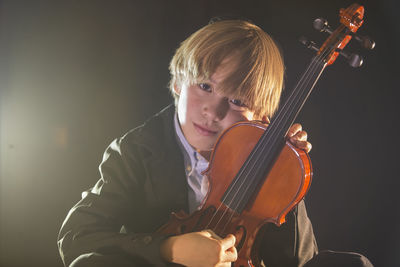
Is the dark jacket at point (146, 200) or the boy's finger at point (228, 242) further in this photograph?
the dark jacket at point (146, 200)

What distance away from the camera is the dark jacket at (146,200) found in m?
0.82

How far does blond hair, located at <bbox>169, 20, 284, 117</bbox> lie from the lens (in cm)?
83

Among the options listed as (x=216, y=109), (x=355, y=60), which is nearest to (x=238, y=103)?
(x=216, y=109)

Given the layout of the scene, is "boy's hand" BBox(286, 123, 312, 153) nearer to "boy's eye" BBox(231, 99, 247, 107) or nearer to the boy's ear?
"boy's eye" BBox(231, 99, 247, 107)

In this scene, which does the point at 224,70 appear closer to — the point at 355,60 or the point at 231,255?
the point at 355,60

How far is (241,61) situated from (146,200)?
42cm

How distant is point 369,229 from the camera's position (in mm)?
943

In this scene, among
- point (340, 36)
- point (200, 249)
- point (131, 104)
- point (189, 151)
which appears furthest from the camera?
point (131, 104)

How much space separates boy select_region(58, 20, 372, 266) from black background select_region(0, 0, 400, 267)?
9cm

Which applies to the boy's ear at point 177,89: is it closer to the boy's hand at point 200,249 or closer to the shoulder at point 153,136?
the shoulder at point 153,136

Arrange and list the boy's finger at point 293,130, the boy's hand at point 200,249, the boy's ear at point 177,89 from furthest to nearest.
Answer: the boy's ear at point 177,89
the boy's finger at point 293,130
the boy's hand at point 200,249

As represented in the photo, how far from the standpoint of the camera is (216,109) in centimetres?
83

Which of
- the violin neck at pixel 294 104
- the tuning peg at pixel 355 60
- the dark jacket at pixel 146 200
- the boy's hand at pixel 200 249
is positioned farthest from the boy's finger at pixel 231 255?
the tuning peg at pixel 355 60

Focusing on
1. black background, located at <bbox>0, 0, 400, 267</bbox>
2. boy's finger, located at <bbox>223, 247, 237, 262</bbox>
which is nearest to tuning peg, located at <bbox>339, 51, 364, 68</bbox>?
black background, located at <bbox>0, 0, 400, 267</bbox>
